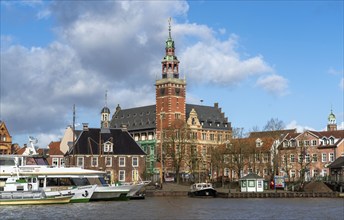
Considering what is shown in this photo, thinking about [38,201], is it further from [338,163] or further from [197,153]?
[197,153]

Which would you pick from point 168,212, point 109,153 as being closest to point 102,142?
point 109,153

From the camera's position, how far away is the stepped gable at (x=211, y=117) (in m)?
167

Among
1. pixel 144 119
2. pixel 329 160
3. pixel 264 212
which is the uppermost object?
pixel 144 119

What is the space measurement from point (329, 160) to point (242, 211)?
6141cm

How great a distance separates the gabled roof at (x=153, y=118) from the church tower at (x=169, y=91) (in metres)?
5.29

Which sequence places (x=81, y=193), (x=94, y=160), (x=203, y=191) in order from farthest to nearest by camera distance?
1. (x=94, y=160)
2. (x=203, y=191)
3. (x=81, y=193)

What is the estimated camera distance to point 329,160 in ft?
396

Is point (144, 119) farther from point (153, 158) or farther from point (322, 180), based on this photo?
point (322, 180)

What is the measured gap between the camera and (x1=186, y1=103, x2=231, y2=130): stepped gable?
547 ft

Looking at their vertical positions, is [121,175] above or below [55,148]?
below

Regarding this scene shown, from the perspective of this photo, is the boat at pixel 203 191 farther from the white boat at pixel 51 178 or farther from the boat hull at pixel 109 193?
the white boat at pixel 51 178

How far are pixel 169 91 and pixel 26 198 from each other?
88928 millimetres

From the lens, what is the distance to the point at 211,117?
170250 millimetres

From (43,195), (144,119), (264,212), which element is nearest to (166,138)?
(144,119)
